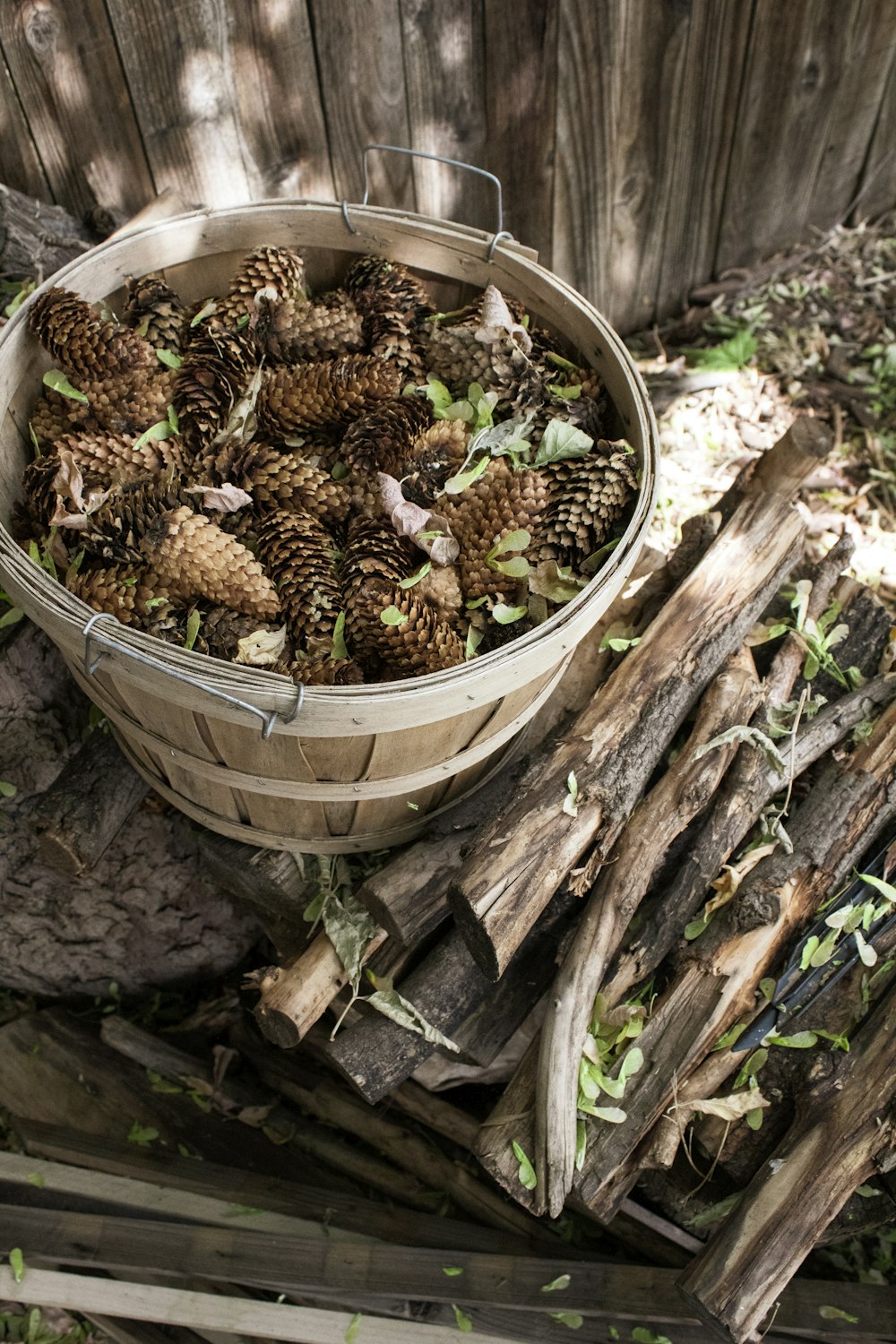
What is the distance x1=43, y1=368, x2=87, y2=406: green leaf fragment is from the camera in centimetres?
197

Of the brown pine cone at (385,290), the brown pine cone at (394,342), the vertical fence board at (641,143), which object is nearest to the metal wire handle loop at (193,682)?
the brown pine cone at (394,342)

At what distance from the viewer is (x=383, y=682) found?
162 centimetres

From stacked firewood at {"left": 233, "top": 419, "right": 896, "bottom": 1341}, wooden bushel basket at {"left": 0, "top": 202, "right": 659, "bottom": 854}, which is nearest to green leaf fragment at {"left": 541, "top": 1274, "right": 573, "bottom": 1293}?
stacked firewood at {"left": 233, "top": 419, "right": 896, "bottom": 1341}

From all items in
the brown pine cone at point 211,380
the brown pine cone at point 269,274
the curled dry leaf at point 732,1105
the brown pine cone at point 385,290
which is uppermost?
the brown pine cone at point 269,274

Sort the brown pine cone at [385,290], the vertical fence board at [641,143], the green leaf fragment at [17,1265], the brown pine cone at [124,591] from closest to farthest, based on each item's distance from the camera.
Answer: the brown pine cone at [124,591], the green leaf fragment at [17,1265], the brown pine cone at [385,290], the vertical fence board at [641,143]

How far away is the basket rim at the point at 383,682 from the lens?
149cm

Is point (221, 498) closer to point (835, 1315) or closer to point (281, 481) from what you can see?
point (281, 481)

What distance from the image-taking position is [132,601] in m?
1.68

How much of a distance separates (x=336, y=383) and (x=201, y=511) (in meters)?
0.36

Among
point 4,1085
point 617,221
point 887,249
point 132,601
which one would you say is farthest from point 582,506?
point 887,249

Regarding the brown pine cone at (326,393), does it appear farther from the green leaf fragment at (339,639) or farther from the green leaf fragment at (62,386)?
the green leaf fragment at (339,639)

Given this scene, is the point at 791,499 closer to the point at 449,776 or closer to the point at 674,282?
the point at 449,776

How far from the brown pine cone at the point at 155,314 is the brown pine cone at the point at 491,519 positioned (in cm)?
68

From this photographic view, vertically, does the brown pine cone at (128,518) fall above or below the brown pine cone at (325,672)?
above
